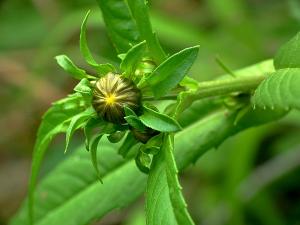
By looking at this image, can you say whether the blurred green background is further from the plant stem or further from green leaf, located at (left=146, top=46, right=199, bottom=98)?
green leaf, located at (left=146, top=46, right=199, bottom=98)

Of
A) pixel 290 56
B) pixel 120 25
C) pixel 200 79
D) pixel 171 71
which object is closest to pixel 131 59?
pixel 171 71

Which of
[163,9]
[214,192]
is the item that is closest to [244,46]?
[214,192]

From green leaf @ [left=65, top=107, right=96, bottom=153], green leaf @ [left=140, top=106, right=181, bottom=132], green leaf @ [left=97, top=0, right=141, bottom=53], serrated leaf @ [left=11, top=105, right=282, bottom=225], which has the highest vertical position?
green leaf @ [left=97, top=0, right=141, bottom=53]

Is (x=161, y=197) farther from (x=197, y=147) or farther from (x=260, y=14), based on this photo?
(x=260, y=14)

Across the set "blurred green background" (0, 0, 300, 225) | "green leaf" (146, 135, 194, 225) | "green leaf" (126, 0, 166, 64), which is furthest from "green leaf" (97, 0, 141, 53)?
"blurred green background" (0, 0, 300, 225)

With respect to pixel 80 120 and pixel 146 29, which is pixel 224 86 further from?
pixel 80 120

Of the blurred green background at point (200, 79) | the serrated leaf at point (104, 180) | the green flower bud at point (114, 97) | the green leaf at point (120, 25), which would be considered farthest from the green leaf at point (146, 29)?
the blurred green background at point (200, 79)
